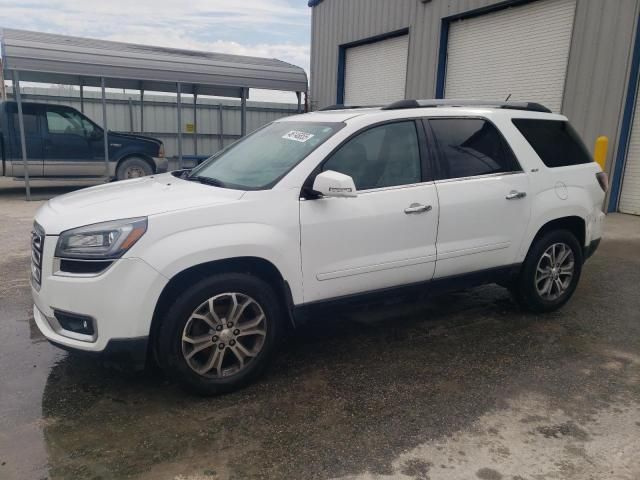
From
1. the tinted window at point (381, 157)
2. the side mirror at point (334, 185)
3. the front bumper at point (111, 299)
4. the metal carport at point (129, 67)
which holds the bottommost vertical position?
the front bumper at point (111, 299)

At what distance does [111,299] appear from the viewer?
2805mm

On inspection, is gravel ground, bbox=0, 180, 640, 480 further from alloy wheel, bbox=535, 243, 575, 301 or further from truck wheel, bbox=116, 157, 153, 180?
truck wheel, bbox=116, 157, 153, 180

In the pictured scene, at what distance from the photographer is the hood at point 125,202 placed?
2.98 metres

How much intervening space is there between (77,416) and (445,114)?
323 centimetres

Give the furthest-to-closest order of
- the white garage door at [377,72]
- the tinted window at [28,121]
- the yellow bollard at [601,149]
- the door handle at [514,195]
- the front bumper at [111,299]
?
the white garage door at [377,72], the tinted window at [28,121], the yellow bollard at [601,149], the door handle at [514,195], the front bumper at [111,299]

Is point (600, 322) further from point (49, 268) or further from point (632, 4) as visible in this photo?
point (632, 4)

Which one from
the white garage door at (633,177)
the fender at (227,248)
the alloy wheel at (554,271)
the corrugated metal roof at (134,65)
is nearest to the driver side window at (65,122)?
the corrugated metal roof at (134,65)

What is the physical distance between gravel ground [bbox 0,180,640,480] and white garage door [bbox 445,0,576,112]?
21.1ft

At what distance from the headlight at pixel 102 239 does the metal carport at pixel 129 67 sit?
8.87 metres

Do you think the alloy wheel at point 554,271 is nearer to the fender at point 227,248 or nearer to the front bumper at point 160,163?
the fender at point 227,248

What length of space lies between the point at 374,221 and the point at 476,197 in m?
0.95

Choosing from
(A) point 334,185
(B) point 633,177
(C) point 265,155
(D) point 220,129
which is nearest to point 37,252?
(C) point 265,155

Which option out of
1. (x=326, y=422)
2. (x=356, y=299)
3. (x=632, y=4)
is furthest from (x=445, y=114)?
(x=632, y=4)

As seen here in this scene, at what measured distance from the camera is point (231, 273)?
311 centimetres
